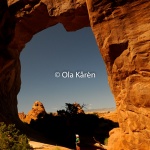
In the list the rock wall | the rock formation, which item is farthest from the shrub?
the rock formation

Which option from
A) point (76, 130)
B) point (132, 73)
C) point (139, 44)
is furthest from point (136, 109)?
point (76, 130)

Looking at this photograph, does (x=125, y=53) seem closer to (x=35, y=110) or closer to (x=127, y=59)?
(x=127, y=59)

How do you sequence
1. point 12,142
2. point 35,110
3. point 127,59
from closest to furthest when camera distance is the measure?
point 127,59 → point 12,142 → point 35,110

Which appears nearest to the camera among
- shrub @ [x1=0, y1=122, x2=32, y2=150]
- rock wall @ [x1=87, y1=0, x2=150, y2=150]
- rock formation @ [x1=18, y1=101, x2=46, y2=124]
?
rock wall @ [x1=87, y1=0, x2=150, y2=150]

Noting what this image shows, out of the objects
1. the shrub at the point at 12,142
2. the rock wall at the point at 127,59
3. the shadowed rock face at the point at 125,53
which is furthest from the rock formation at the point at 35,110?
the rock wall at the point at 127,59

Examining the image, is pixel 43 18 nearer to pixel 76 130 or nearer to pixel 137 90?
pixel 137 90

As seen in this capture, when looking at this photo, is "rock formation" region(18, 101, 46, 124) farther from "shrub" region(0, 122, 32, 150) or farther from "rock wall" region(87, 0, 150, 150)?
"rock wall" region(87, 0, 150, 150)

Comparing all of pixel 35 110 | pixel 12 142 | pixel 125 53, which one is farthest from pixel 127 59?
pixel 35 110

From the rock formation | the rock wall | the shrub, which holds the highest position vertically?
the rock wall

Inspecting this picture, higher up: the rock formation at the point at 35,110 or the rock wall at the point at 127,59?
the rock wall at the point at 127,59

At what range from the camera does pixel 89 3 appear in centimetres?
1564

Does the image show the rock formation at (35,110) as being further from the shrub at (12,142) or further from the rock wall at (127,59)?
the rock wall at (127,59)

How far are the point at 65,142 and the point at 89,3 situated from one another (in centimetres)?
2379

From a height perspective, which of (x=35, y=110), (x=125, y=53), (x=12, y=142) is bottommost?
(x=35, y=110)
